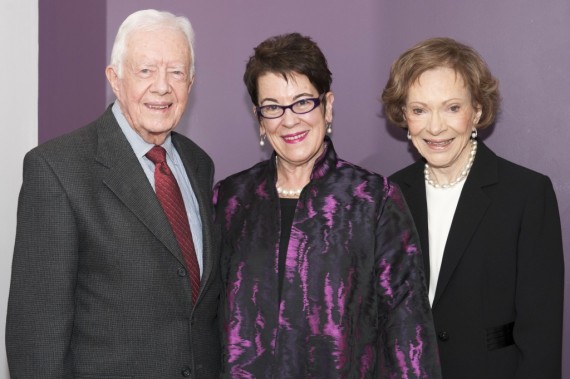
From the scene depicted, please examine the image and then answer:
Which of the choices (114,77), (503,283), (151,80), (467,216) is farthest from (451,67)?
(114,77)

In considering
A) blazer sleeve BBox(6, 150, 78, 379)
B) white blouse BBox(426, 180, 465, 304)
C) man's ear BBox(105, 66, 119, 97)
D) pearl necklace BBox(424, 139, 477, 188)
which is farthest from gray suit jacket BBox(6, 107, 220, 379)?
pearl necklace BBox(424, 139, 477, 188)

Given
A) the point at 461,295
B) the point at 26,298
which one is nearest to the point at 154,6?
the point at 26,298

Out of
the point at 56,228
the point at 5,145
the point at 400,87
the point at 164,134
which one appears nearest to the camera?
the point at 56,228

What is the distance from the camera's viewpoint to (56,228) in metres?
1.92

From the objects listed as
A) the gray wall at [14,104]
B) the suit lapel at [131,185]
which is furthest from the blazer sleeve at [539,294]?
the gray wall at [14,104]

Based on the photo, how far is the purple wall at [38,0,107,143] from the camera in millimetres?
3012

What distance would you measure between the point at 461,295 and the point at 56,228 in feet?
4.27

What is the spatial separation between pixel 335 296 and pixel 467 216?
1.83 ft

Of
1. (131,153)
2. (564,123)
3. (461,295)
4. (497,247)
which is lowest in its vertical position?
(461,295)

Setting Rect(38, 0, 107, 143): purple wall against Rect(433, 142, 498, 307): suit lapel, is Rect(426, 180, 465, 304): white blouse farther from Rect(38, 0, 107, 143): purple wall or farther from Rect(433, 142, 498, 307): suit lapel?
Rect(38, 0, 107, 143): purple wall

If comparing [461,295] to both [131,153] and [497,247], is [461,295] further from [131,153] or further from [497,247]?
[131,153]

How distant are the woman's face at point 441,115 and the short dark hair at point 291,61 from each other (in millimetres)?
360

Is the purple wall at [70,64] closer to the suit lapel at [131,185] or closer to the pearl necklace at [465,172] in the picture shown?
the suit lapel at [131,185]

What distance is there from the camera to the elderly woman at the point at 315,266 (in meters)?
2.22
